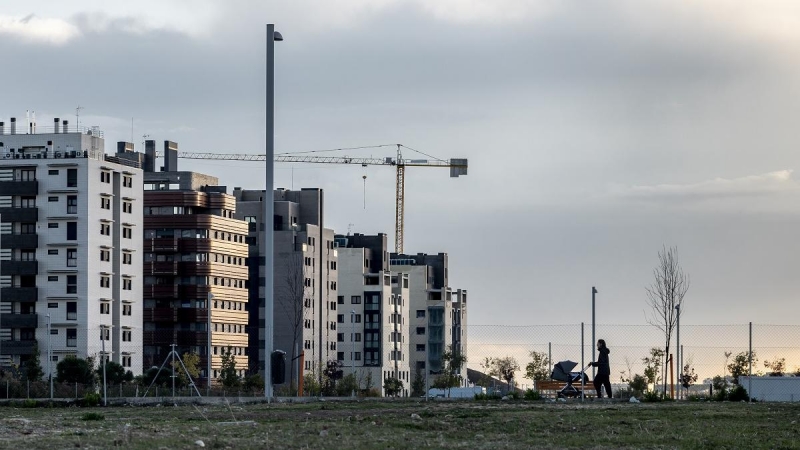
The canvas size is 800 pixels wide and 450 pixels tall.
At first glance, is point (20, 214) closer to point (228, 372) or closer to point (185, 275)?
point (228, 372)

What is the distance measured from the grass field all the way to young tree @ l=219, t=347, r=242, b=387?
82373 mm

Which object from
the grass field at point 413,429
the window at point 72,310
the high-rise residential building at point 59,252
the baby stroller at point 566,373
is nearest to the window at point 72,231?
the high-rise residential building at point 59,252

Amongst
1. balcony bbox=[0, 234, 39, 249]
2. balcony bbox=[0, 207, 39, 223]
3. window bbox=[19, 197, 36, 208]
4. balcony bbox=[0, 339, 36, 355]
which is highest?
window bbox=[19, 197, 36, 208]

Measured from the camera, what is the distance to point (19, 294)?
127m

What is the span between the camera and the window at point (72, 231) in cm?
12800

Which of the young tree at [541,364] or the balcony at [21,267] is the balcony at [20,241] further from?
the young tree at [541,364]

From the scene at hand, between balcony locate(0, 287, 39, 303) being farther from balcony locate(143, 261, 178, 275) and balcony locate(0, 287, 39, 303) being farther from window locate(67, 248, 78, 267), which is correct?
balcony locate(143, 261, 178, 275)

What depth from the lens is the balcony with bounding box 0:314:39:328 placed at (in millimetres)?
125562

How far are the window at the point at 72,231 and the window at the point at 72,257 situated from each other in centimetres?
98

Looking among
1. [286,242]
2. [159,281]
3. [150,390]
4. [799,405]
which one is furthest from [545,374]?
[286,242]

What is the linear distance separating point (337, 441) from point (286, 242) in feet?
516

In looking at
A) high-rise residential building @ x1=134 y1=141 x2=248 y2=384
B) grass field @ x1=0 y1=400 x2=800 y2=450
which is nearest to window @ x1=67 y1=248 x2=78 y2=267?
high-rise residential building @ x1=134 y1=141 x2=248 y2=384

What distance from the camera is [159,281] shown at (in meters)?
156

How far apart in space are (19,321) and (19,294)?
2.43 m
